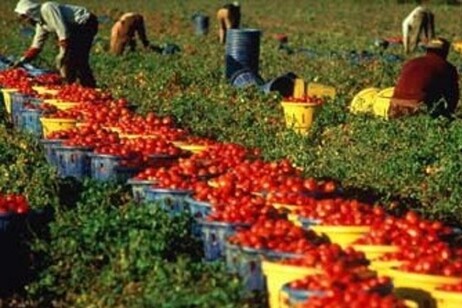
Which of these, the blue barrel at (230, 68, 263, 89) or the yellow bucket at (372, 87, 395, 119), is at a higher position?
the yellow bucket at (372, 87, 395, 119)

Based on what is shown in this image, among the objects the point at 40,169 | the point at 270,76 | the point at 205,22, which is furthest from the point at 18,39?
the point at 40,169

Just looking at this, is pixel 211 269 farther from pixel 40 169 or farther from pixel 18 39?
pixel 18 39

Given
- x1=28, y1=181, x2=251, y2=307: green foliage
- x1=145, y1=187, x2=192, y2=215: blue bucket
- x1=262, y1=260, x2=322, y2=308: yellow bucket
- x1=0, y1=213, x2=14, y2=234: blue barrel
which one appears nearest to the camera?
x1=262, y1=260, x2=322, y2=308: yellow bucket

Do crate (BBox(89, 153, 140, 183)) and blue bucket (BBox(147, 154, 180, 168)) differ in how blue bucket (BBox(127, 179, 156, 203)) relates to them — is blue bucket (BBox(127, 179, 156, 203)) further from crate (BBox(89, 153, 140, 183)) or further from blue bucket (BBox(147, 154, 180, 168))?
blue bucket (BBox(147, 154, 180, 168))

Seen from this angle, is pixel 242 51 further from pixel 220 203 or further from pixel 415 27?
pixel 220 203

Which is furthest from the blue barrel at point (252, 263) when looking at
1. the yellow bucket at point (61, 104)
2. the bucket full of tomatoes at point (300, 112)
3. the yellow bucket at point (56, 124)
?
the bucket full of tomatoes at point (300, 112)

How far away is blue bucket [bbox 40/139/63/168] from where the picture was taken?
10688 millimetres

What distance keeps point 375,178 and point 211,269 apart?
4.11 metres

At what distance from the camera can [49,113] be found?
12.1m

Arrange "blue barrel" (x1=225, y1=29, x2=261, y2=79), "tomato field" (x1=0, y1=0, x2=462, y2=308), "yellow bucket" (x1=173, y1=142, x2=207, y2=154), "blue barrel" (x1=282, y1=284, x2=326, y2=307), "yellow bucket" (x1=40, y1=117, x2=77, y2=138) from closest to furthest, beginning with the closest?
"blue barrel" (x1=282, y1=284, x2=326, y2=307) < "tomato field" (x1=0, y1=0, x2=462, y2=308) < "yellow bucket" (x1=173, y1=142, x2=207, y2=154) < "yellow bucket" (x1=40, y1=117, x2=77, y2=138) < "blue barrel" (x1=225, y1=29, x2=261, y2=79)

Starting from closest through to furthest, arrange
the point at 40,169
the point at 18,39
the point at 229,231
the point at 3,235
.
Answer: the point at 229,231 < the point at 3,235 < the point at 40,169 < the point at 18,39

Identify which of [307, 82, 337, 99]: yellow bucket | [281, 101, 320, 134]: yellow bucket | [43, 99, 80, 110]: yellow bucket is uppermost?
[43, 99, 80, 110]: yellow bucket

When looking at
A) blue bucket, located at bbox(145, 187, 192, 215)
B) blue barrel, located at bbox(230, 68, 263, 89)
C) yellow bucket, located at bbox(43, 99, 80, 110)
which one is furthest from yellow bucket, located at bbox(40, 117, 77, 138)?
blue barrel, located at bbox(230, 68, 263, 89)

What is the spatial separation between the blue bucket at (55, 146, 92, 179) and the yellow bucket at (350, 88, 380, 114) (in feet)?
16.2
